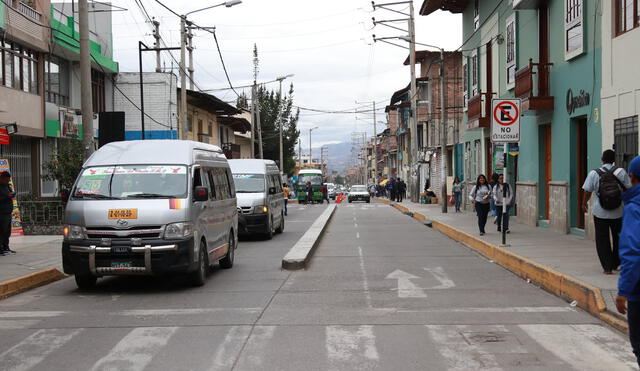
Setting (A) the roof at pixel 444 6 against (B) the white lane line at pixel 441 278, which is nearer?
(B) the white lane line at pixel 441 278

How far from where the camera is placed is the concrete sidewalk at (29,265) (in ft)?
35.4

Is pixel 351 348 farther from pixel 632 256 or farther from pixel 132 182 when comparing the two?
pixel 132 182

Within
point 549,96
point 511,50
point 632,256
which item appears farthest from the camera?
point 511,50

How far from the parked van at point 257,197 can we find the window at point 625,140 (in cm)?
939

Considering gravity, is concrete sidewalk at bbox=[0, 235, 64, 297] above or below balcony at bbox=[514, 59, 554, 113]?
below

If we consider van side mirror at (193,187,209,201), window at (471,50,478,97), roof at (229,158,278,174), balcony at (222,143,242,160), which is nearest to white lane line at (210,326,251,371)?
van side mirror at (193,187,209,201)

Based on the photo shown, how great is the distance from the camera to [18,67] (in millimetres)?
24547

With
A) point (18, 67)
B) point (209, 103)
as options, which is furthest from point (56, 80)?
point (209, 103)

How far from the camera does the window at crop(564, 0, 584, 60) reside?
53.9ft

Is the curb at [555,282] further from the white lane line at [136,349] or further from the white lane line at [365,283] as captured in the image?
the white lane line at [136,349]

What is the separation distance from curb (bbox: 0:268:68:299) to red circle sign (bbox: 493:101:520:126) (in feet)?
30.6

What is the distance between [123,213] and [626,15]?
10762 mm

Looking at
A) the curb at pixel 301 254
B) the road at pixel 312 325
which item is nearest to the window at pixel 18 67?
the curb at pixel 301 254

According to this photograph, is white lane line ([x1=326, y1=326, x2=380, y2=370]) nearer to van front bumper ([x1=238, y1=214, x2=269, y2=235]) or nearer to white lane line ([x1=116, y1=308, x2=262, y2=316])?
white lane line ([x1=116, y1=308, x2=262, y2=316])
